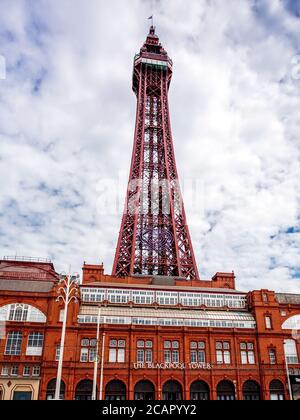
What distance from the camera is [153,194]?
69000mm

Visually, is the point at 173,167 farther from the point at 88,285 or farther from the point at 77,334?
the point at 77,334

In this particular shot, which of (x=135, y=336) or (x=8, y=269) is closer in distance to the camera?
(x=135, y=336)

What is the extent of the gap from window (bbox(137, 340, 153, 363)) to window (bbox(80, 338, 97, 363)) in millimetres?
4837

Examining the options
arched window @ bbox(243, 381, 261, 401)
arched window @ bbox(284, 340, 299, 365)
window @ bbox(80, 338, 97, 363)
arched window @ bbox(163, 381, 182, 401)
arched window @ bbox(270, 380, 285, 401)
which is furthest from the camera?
arched window @ bbox(284, 340, 299, 365)

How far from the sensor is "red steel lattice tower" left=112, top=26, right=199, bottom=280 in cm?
5972

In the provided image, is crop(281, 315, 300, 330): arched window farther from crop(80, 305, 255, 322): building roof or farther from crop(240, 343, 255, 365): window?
crop(240, 343, 255, 365): window

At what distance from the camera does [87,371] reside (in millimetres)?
37094

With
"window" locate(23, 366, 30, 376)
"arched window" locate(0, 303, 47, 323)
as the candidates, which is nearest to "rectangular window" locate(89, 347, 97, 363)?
"arched window" locate(0, 303, 47, 323)

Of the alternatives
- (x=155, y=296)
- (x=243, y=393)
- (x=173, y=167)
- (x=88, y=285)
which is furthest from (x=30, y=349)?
(x=173, y=167)

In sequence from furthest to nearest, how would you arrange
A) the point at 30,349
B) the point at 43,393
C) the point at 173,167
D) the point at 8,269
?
the point at 173,167 < the point at 8,269 < the point at 30,349 < the point at 43,393

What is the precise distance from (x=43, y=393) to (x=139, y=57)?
7154 centimetres

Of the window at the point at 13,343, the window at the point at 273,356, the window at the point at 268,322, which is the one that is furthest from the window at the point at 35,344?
the window at the point at 268,322

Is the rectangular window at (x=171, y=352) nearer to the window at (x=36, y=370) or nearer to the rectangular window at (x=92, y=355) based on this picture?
the rectangular window at (x=92, y=355)

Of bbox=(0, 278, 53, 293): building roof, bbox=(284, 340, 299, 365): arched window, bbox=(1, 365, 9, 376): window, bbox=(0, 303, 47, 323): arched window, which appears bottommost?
bbox=(1, 365, 9, 376): window
